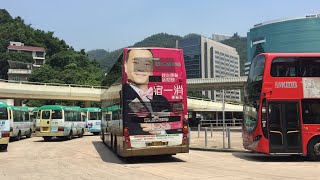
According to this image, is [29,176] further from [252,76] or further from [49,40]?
[49,40]

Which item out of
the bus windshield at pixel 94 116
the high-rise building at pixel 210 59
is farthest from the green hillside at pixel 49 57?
the bus windshield at pixel 94 116

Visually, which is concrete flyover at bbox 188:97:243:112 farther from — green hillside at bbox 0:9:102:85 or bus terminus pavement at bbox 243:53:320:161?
bus terminus pavement at bbox 243:53:320:161

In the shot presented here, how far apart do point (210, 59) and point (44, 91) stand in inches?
953

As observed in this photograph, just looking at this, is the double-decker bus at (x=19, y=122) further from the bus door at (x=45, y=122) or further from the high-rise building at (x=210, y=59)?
the high-rise building at (x=210, y=59)

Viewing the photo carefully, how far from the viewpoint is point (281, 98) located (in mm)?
16688

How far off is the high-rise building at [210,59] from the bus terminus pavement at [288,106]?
29381mm

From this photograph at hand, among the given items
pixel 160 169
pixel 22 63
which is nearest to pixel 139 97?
pixel 160 169

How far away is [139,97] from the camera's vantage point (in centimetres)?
1595

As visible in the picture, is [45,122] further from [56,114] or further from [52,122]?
[56,114]

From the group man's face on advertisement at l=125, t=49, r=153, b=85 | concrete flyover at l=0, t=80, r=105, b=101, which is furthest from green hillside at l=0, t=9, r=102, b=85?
man's face on advertisement at l=125, t=49, r=153, b=85

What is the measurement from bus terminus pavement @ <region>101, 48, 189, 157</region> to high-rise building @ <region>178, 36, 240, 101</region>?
30878 millimetres

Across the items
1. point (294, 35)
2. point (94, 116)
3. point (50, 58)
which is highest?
point (294, 35)

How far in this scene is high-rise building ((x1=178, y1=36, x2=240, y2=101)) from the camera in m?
50.2

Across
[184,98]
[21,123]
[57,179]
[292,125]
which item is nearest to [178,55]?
[184,98]
